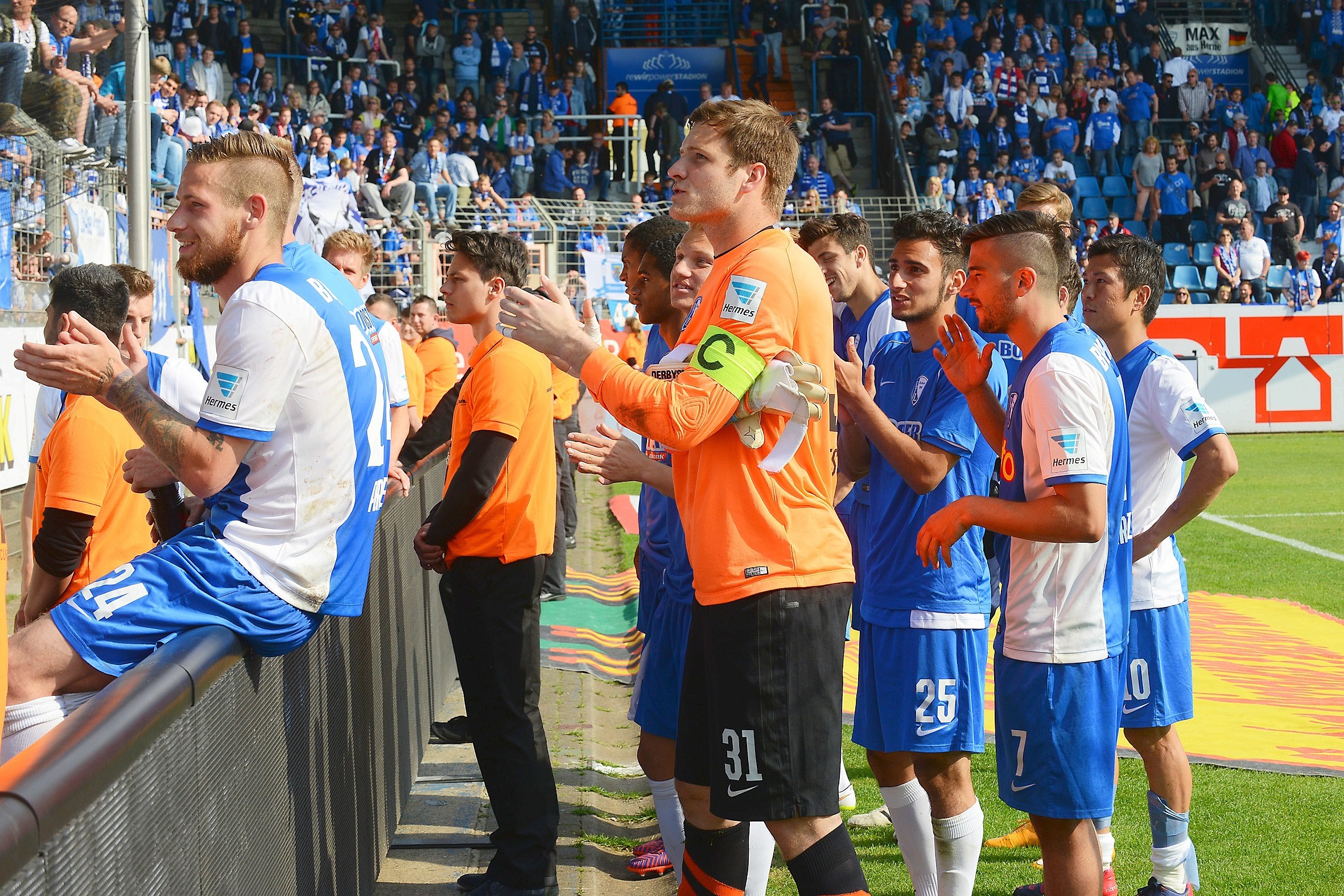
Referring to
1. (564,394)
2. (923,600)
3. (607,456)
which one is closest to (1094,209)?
(564,394)

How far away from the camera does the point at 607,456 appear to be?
3.24m

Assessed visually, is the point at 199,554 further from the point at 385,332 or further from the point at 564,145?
the point at 564,145

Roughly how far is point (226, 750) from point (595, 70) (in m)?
30.5

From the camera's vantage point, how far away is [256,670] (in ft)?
8.63

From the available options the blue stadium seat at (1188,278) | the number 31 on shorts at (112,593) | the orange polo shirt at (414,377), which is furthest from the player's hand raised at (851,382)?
the blue stadium seat at (1188,278)

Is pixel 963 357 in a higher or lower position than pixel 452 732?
higher

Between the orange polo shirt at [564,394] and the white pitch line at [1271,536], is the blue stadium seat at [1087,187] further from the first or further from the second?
the orange polo shirt at [564,394]

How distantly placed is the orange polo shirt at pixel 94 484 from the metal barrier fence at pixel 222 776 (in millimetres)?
806

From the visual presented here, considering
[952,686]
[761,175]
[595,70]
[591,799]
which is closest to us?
[761,175]

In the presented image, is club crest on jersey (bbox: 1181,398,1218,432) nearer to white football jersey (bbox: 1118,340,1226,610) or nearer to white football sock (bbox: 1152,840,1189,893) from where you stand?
white football jersey (bbox: 1118,340,1226,610)

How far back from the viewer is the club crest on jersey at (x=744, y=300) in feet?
8.80

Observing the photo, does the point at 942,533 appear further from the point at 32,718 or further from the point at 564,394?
the point at 564,394

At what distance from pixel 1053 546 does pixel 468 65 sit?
27.1m

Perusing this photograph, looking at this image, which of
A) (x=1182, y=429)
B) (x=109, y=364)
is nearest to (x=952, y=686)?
(x=1182, y=429)
